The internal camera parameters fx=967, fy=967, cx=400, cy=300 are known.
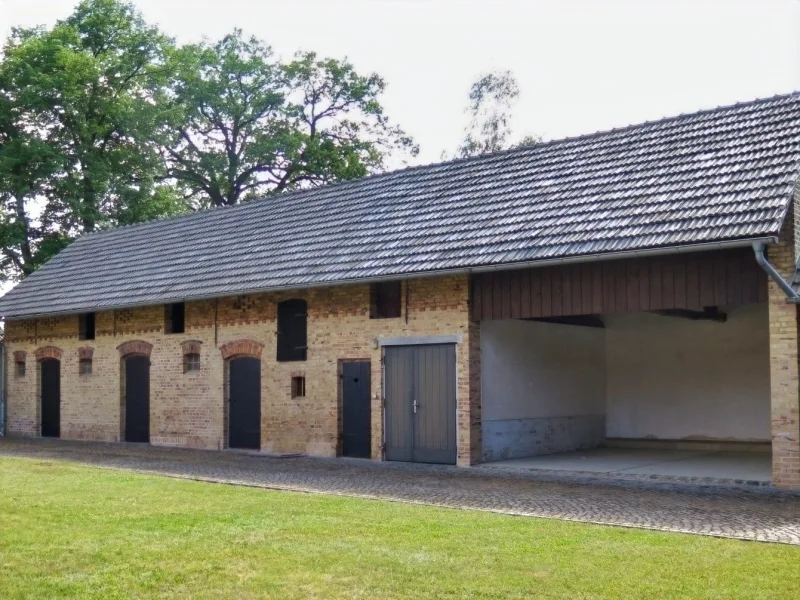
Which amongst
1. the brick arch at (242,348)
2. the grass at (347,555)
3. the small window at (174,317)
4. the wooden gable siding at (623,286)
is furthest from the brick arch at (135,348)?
the grass at (347,555)

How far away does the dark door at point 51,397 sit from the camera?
25625 millimetres

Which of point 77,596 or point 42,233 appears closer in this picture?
point 77,596

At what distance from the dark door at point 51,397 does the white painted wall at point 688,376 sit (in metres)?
14.3

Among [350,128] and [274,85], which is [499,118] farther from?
[274,85]

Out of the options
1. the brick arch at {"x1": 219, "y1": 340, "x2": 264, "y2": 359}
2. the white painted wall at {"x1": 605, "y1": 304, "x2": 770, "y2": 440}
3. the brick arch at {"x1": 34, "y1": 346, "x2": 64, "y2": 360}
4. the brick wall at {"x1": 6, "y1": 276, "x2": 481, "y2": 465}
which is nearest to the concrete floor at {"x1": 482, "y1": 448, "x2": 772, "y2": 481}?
the white painted wall at {"x1": 605, "y1": 304, "x2": 770, "y2": 440}

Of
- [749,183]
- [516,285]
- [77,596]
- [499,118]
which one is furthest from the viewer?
[499,118]

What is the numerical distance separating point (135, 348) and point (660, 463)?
1261cm

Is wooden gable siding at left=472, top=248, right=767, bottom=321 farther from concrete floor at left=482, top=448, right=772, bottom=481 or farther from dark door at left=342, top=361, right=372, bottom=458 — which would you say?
dark door at left=342, top=361, right=372, bottom=458

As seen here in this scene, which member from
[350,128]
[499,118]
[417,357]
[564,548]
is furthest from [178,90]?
[564,548]

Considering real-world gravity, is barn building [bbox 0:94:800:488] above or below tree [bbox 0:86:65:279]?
below

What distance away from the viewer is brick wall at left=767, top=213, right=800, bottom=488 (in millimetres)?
13031

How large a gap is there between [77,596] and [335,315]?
39.2 feet

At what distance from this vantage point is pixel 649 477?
14828 mm

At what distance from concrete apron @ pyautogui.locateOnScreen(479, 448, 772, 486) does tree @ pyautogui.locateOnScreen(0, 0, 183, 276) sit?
2289 centimetres
